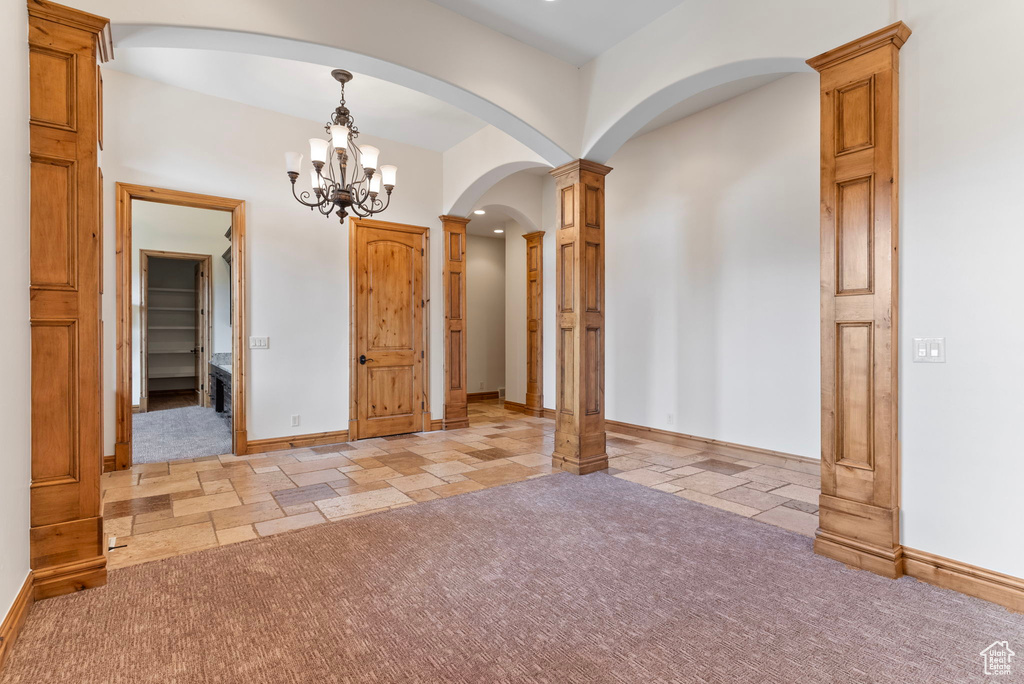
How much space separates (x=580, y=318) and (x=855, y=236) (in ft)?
6.51

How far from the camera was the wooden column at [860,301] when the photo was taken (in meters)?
2.33

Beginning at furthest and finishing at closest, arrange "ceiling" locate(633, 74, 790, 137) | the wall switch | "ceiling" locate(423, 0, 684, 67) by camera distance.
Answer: "ceiling" locate(633, 74, 790, 137)
"ceiling" locate(423, 0, 684, 67)
the wall switch

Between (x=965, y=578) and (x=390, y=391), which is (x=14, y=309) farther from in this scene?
(x=965, y=578)

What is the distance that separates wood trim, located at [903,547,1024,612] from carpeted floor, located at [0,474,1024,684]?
0.07 meters

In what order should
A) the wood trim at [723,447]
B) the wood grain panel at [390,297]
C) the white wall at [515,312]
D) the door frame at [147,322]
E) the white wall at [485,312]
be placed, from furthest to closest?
1. the white wall at [485,312]
2. the white wall at [515,312]
3. the door frame at [147,322]
4. the wood grain panel at [390,297]
5. the wood trim at [723,447]

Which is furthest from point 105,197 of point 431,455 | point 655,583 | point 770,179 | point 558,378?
point 770,179

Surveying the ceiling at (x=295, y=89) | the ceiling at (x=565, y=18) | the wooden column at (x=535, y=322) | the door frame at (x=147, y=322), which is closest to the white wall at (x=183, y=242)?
the door frame at (x=147, y=322)

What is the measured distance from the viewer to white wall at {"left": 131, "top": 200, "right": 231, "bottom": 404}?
7.53m

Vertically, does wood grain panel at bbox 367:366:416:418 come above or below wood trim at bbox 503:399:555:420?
above

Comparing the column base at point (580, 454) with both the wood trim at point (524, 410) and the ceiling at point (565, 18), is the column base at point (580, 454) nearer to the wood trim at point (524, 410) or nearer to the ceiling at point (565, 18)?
the wood trim at point (524, 410)

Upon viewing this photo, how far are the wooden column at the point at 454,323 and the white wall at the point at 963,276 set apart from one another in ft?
14.9

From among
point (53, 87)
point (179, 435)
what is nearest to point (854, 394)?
point (53, 87)

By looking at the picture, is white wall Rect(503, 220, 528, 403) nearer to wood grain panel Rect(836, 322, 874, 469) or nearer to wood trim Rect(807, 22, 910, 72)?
wood trim Rect(807, 22, 910, 72)

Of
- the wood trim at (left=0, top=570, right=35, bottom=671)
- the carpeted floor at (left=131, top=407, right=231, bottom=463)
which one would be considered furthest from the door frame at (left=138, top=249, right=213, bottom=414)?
the wood trim at (left=0, top=570, right=35, bottom=671)
